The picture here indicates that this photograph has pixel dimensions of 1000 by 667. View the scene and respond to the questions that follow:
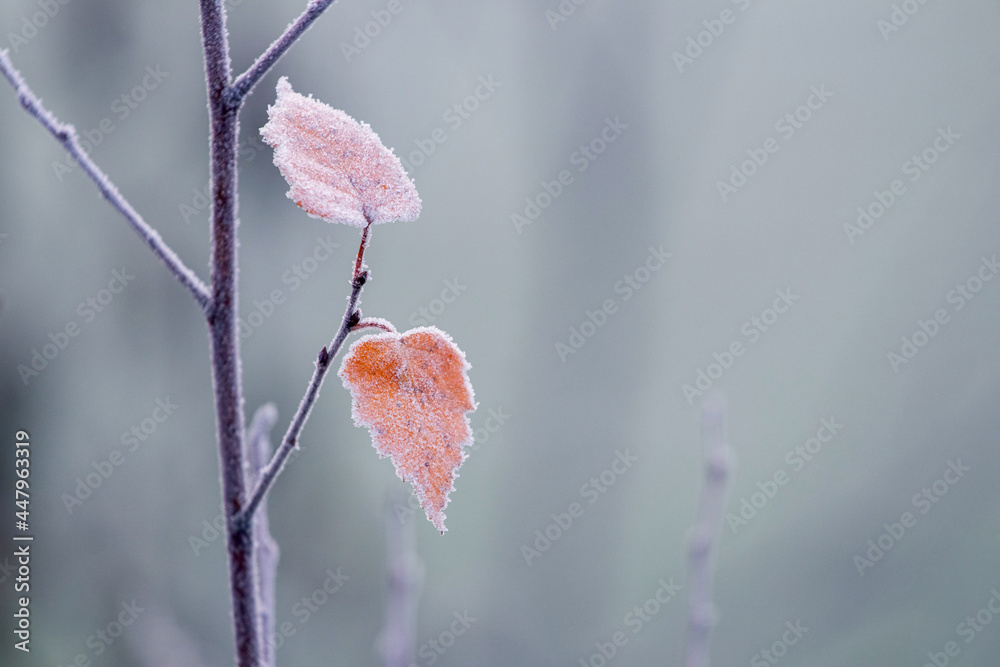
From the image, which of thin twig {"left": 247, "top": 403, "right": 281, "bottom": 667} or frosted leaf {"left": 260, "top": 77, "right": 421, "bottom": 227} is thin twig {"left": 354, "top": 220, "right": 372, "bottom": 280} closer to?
frosted leaf {"left": 260, "top": 77, "right": 421, "bottom": 227}

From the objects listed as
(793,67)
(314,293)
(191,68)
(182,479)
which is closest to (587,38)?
(191,68)

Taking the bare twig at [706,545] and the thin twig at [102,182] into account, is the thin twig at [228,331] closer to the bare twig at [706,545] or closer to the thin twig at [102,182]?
the thin twig at [102,182]

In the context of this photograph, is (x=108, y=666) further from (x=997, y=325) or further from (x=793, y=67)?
(x=997, y=325)

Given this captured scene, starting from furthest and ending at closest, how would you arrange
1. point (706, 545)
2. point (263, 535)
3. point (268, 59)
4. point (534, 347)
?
point (534, 347), point (706, 545), point (263, 535), point (268, 59)

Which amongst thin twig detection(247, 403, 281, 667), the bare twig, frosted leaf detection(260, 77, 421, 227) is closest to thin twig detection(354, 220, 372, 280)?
frosted leaf detection(260, 77, 421, 227)

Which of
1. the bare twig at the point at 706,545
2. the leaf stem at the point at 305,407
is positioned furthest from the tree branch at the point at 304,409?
the bare twig at the point at 706,545

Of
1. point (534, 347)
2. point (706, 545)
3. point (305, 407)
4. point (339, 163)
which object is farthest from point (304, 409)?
point (534, 347)

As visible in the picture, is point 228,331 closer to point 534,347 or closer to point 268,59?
point 268,59
